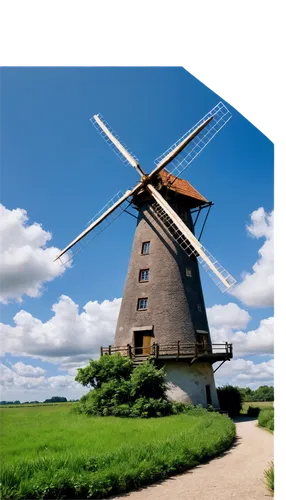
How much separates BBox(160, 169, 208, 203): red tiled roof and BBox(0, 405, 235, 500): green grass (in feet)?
38.5

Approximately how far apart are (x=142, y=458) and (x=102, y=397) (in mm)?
8980

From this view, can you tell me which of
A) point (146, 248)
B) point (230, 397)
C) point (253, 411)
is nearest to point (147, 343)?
point (146, 248)

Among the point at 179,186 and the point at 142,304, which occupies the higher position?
the point at 179,186

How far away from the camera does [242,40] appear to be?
2230 mm

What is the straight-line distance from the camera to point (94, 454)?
8.10m

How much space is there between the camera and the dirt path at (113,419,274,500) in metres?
7.02

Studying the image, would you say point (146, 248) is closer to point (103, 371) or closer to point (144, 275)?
point (144, 275)

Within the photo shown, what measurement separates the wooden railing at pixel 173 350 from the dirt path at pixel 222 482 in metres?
7.44

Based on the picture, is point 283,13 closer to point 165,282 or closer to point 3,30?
point 3,30

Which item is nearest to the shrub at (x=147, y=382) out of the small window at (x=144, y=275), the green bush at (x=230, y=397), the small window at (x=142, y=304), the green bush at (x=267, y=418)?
the small window at (x=142, y=304)

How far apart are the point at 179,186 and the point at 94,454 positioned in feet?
A: 52.8

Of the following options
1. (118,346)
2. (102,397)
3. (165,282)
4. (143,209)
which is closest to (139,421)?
(102,397)

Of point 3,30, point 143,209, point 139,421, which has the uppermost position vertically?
point 143,209

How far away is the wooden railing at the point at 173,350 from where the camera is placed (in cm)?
1856
